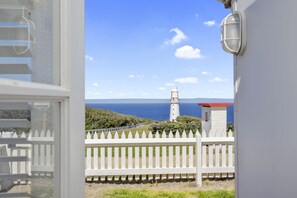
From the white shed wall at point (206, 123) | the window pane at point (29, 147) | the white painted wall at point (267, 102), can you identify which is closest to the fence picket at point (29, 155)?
the window pane at point (29, 147)

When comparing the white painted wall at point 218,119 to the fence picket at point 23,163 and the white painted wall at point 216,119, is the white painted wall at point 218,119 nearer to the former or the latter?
the white painted wall at point 216,119

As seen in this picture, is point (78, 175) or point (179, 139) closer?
point (78, 175)

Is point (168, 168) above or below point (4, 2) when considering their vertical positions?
below

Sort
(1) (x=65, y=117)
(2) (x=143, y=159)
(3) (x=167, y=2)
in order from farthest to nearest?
(3) (x=167, y=2), (2) (x=143, y=159), (1) (x=65, y=117)

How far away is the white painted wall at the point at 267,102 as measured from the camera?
5.24 ft

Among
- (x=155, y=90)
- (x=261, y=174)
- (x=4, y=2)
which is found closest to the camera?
(x=4, y=2)

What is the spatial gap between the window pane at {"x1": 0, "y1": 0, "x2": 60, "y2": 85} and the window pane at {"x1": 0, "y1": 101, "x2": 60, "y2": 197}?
3.0 inches

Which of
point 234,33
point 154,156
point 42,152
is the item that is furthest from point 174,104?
point 42,152

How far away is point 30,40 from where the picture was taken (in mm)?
801

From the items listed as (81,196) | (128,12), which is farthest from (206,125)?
(128,12)

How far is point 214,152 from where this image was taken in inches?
195

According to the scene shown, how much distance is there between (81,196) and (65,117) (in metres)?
0.29

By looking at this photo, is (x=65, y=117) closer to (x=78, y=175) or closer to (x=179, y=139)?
(x=78, y=175)

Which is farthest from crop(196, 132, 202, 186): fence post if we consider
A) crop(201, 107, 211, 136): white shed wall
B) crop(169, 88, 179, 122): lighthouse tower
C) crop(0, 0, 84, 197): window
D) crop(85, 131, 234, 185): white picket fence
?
crop(169, 88, 179, 122): lighthouse tower
